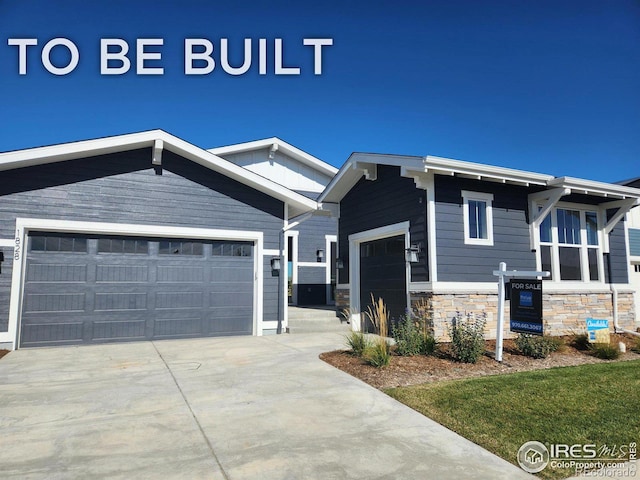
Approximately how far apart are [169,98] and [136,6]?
2399 mm

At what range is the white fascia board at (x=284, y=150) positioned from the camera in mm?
15500

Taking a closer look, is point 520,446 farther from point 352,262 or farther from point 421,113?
point 421,113

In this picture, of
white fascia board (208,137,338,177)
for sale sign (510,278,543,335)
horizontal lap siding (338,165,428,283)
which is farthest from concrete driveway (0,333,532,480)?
white fascia board (208,137,338,177)

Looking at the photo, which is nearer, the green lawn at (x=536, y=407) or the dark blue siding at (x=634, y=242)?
the green lawn at (x=536, y=407)

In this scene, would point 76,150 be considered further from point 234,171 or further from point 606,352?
point 606,352

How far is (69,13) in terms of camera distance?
8.28 meters

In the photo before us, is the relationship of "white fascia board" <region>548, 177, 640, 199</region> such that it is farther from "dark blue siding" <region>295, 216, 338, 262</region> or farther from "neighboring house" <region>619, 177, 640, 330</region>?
"dark blue siding" <region>295, 216, 338, 262</region>

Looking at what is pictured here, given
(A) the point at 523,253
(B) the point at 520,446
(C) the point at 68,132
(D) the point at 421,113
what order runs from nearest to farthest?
(B) the point at 520,446 < (A) the point at 523,253 < (C) the point at 68,132 < (D) the point at 421,113

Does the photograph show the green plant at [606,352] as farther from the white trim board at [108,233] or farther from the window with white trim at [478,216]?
the white trim board at [108,233]

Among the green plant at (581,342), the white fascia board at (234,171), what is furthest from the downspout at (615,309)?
the white fascia board at (234,171)

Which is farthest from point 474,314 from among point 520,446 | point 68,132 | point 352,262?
point 68,132

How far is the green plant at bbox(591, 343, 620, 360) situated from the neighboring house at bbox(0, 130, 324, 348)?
21.7ft

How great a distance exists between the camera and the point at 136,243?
9.34m

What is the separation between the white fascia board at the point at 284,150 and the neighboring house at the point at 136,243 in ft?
18.2
